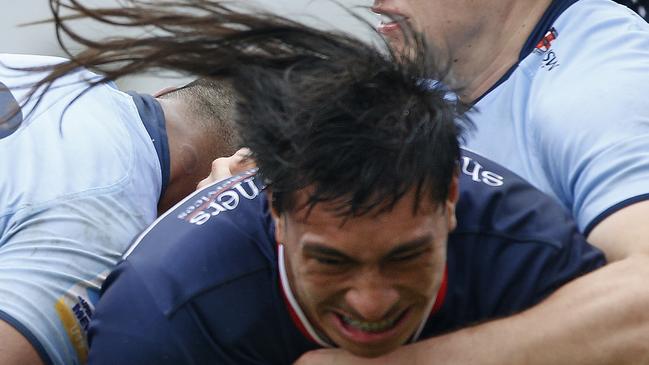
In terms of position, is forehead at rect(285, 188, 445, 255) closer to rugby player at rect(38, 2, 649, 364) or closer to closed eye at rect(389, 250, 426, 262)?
closed eye at rect(389, 250, 426, 262)

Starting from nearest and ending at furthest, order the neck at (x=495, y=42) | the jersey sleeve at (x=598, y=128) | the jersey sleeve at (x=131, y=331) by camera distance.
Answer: the jersey sleeve at (x=131, y=331), the jersey sleeve at (x=598, y=128), the neck at (x=495, y=42)

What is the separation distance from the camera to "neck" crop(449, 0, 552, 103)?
2.40m

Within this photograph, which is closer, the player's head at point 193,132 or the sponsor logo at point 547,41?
the sponsor logo at point 547,41

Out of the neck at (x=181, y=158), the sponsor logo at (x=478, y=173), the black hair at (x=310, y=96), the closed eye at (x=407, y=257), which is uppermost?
the black hair at (x=310, y=96)

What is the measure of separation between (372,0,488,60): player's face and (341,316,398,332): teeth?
32.3 inches

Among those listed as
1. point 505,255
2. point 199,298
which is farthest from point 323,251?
point 505,255

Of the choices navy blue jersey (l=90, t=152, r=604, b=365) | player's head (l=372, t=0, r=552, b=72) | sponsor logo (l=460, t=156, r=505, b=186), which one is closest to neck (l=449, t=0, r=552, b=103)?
player's head (l=372, t=0, r=552, b=72)

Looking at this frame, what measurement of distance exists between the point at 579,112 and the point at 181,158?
952 mm

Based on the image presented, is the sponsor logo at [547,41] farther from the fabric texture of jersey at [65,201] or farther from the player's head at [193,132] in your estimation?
the fabric texture of jersey at [65,201]

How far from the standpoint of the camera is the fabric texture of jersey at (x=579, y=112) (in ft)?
6.34

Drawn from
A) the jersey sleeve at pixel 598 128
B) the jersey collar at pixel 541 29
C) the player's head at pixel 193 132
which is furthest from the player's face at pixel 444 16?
the player's head at pixel 193 132

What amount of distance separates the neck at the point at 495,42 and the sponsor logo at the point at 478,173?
0.43 meters

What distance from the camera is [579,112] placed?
2016 mm

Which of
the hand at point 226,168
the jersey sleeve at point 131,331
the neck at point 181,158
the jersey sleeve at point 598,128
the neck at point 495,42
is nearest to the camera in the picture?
the jersey sleeve at point 131,331
